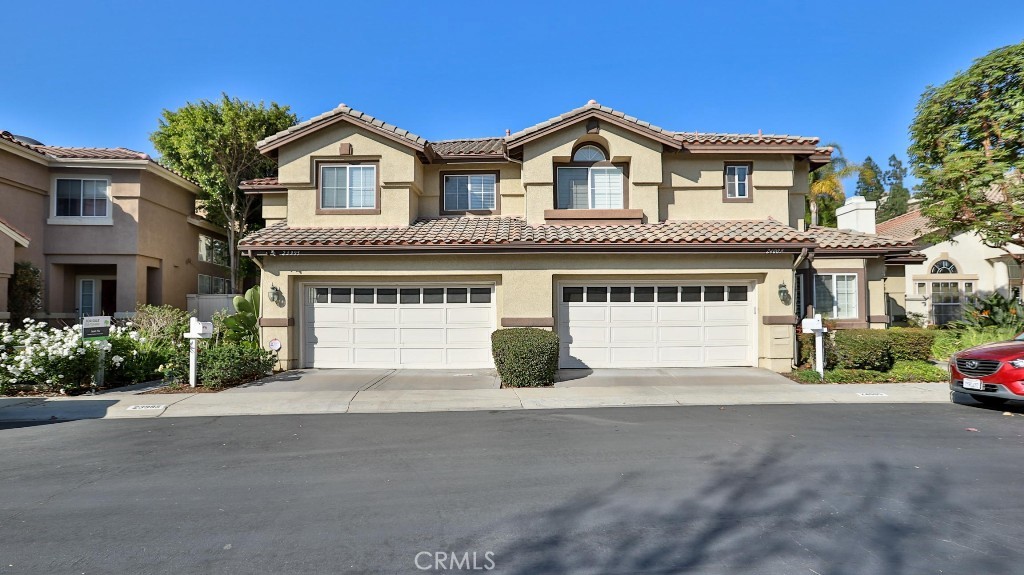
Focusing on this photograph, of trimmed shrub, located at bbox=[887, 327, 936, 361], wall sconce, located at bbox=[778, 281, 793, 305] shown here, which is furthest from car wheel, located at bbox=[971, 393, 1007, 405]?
wall sconce, located at bbox=[778, 281, 793, 305]

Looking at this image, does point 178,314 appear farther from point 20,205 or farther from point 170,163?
point 170,163

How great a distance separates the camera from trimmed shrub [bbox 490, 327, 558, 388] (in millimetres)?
10844

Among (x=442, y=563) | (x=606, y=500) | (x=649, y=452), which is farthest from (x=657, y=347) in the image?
(x=442, y=563)

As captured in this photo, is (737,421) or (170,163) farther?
(170,163)

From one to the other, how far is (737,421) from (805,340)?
584cm

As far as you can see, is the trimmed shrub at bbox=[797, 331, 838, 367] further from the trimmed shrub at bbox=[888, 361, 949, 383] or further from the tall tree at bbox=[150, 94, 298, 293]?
the tall tree at bbox=[150, 94, 298, 293]

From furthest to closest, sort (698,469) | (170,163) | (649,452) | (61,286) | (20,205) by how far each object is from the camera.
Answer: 1. (170,163)
2. (61,286)
3. (20,205)
4. (649,452)
5. (698,469)

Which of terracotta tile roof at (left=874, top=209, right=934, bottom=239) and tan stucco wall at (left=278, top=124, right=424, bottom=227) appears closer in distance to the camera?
tan stucco wall at (left=278, top=124, right=424, bottom=227)

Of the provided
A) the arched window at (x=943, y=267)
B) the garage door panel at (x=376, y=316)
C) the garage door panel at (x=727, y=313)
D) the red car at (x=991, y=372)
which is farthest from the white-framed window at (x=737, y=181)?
the arched window at (x=943, y=267)

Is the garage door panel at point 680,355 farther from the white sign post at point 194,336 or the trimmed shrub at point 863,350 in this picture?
the white sign post at point 194,336

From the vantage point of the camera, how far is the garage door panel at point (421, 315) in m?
13.3

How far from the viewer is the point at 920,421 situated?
7992 mm

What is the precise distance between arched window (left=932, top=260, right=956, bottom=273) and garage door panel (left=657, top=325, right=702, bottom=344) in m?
15.6

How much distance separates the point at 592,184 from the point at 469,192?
3489 mm
